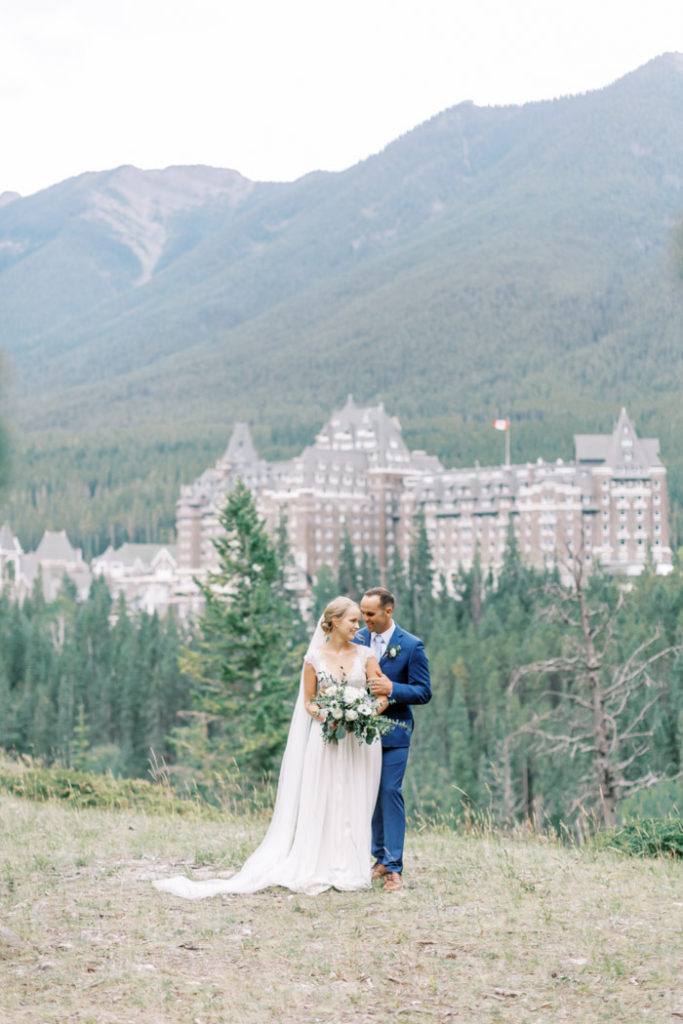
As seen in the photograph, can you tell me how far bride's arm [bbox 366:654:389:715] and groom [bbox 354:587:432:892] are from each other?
44 mm

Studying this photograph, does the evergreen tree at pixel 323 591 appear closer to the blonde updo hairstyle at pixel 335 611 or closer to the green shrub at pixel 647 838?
the green shrub at pixel 647 838

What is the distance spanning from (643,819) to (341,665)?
442cm

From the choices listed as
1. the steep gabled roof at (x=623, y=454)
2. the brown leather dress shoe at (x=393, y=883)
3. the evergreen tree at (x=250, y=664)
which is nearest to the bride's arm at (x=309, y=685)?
the brown leather dress shoe at (x=393, y=883)

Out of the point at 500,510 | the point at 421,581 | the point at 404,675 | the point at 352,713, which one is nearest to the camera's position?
the point at 352,713

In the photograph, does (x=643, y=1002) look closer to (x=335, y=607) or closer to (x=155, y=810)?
(x=335, y=607)

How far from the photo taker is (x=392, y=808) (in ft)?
37.3

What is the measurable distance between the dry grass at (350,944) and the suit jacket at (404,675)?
52.9 inches

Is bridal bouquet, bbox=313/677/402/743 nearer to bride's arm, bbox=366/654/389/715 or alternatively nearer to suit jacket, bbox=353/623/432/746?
bride's arm, bbox=366/654/389/715

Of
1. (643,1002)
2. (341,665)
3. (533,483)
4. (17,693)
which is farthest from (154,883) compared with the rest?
(533,483)

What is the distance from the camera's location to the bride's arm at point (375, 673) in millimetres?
11156

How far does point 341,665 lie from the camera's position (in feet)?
37.3

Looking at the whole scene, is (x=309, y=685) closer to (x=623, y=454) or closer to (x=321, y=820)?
(x=321, y=820)

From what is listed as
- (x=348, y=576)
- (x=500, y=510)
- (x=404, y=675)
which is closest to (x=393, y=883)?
(x=404, y=675)

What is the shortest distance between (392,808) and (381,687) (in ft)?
3.62
